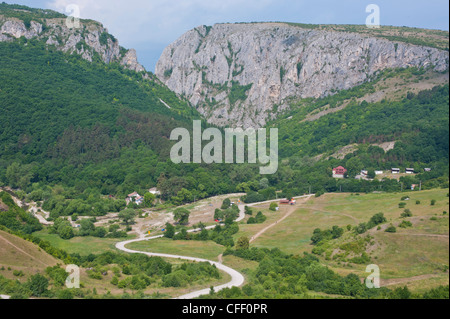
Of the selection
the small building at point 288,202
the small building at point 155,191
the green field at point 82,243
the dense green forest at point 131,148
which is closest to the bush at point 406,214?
the dense green forest at point 131,148

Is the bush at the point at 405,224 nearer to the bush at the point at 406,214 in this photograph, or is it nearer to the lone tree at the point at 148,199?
the bush at the point at 406,214

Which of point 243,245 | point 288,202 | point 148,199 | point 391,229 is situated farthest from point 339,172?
point 243,245

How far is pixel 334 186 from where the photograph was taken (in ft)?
300

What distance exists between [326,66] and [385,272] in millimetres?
147625

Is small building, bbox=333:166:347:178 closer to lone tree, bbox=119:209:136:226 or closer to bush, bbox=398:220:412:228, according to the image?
lone tree, bbox=119:209:136:226

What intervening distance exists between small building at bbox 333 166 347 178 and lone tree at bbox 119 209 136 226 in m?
48.6

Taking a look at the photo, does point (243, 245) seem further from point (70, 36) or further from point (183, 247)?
point (70, 36)

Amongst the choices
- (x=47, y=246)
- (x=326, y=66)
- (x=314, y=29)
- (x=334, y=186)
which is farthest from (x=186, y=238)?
(x=314, y=29)

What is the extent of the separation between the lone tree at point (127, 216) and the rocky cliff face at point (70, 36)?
344 feet

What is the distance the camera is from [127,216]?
243 ft

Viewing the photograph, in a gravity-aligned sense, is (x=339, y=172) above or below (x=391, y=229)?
above

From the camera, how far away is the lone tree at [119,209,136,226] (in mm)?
73938

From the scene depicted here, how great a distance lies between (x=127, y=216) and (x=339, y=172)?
50.9 meters

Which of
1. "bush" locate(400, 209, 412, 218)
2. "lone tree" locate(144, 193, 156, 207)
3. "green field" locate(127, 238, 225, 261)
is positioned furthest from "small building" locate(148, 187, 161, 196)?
"bush" locate(400, 209, 412, 218)
